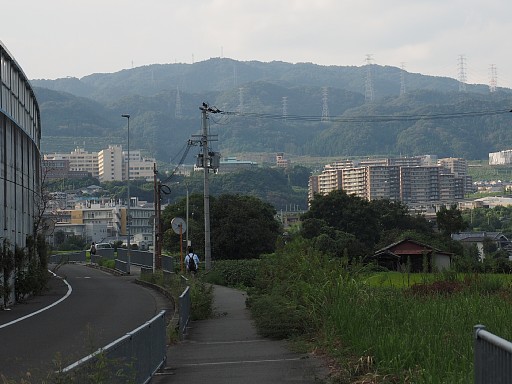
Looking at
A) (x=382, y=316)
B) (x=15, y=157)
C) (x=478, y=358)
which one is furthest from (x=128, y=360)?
(x=15, y=157)

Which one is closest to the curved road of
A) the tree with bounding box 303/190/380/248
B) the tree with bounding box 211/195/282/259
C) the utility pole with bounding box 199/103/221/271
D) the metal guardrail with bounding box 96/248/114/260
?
the utility pole with bounding box 199/103/221/271

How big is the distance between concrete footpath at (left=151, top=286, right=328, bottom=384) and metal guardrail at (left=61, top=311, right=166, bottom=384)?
0.47 m

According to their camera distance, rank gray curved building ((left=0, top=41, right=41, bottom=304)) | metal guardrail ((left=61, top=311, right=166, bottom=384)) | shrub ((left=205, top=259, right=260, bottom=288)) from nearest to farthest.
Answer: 1. metal guardrail ((left=61, top=311, right=166, bottom=384))
2. gray curved building ((left=0, top=41, right=41, bottom=304))
3. shrub ((left=205, top=259, right=260, bottom=288))

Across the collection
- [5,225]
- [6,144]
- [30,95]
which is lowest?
[5,225]

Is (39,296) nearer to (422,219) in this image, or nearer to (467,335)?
(467,335)

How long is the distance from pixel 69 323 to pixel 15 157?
474 inches

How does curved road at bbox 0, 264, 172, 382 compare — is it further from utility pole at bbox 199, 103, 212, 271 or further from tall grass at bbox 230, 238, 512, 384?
utility pole at bbox 199, 103, 212, 271

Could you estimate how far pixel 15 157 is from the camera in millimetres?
34688

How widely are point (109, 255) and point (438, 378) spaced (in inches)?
2676

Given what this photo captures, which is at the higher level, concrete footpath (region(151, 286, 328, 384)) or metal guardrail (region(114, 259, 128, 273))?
concrete footpath (region(151, 286, 328, 384))

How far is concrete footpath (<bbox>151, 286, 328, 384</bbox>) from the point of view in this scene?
41.3ft

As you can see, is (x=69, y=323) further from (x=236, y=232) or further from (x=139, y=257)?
(x=236, y=232)

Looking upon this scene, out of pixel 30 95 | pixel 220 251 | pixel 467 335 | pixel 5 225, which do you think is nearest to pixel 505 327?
pixel 467 335

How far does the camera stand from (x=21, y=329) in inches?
891
